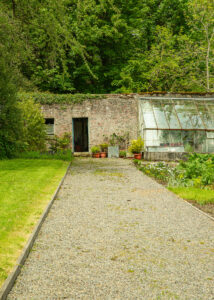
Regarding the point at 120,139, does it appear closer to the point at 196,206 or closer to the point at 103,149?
the point at 103,149

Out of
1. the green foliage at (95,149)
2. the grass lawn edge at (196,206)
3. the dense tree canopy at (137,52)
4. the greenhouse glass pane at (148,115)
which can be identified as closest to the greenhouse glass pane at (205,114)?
the greenhouse glass pane at (148,115)

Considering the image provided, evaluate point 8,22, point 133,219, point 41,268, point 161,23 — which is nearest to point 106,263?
point 41,268

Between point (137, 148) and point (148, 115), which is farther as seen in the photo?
point (148, 115)

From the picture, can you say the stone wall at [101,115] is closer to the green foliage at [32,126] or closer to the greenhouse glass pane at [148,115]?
the greenhouse glass pane at [148,115]

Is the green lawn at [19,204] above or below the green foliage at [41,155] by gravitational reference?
below

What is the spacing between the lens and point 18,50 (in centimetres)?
927

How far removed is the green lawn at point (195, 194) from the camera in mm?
6141

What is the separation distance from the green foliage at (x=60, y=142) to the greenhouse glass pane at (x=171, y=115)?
5881 millimetres

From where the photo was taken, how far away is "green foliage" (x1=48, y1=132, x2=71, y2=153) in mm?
16719

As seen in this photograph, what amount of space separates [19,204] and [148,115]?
11.7 metres

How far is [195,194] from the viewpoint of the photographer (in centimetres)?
657

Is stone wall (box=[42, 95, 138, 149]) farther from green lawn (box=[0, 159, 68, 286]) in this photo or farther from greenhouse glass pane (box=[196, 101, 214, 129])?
green lawn (box=[0, 159, 68, 286])

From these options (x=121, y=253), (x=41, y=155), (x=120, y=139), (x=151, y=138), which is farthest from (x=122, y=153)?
(x=121, y=253)

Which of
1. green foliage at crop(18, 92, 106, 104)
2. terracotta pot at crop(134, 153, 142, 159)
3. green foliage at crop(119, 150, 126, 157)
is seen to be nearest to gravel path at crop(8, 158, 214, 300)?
terracotta pot at crop(134, 153, 142, 159)
